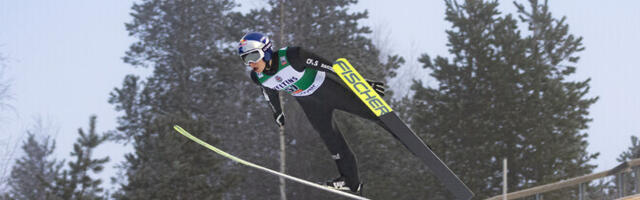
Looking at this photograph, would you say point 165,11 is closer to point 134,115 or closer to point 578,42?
point 134,115

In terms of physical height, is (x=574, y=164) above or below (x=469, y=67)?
below

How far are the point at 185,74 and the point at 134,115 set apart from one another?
2233 millimetres

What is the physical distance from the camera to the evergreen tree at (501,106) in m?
14.1

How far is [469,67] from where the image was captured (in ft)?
49.0

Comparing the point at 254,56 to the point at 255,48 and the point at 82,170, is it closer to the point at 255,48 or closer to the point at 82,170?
the point at 255,48

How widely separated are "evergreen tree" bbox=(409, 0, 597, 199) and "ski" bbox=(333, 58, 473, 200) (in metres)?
9.07

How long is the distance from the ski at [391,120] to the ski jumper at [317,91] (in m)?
0.09

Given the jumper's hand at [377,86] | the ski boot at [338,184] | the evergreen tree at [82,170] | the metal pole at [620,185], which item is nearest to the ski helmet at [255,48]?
the jumper's hand at [377,86]

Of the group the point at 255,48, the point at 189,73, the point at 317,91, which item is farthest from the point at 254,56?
the point at 189,73

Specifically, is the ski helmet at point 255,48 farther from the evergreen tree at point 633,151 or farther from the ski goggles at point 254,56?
the evergreen tree at point 633,151

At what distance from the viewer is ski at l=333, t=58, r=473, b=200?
180 inches

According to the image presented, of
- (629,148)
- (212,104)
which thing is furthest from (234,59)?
(629,148)

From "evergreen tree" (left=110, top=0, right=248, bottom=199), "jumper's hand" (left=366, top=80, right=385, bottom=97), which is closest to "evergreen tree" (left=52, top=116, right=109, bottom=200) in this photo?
"evergreen tree" (left=110, top=0, right=248, bottom=199)

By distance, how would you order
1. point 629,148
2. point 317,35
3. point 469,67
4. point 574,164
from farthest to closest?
1. point 317,35
2. point 629,148
3. point 469,67
4. point 574,164
